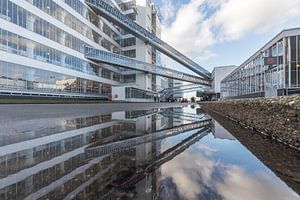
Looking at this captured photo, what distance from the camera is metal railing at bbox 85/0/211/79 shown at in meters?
51.0

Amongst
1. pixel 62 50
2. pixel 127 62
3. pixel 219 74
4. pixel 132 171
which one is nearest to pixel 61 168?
pixel 132 171

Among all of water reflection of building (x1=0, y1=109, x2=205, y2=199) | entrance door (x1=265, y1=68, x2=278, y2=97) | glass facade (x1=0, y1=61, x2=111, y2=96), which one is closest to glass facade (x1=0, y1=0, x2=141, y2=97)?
glass facade (x1=0, y1=61, x2=111, y2=96)

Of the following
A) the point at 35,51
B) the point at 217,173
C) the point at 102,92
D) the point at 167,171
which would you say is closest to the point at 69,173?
the point at 167,171

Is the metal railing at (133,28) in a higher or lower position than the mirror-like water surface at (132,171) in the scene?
higher

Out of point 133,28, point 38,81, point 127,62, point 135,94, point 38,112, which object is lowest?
point 38,112

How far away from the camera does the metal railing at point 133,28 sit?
5100 centimetres

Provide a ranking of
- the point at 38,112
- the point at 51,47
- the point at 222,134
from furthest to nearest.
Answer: the point at 51,47, the point at 38,112, the point at 222,134

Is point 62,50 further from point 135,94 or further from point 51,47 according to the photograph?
point 135,94

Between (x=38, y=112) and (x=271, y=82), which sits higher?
(x=271, y=82)

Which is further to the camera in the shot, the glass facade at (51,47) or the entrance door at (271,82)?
the glass facade at (51,47)

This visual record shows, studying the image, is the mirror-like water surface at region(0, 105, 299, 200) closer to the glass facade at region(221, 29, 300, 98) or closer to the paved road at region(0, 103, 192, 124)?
the paved road at region(0, 103, 192, 124)

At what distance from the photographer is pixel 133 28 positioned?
58.0 metres

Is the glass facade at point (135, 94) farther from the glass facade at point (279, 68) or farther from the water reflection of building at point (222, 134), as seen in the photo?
the water reflection of building at point (222, 134)

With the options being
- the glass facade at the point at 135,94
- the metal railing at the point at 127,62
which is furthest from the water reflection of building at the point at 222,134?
the metal railing at the point at 127,62
